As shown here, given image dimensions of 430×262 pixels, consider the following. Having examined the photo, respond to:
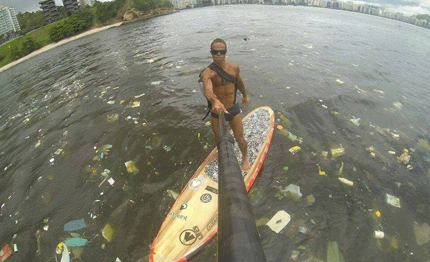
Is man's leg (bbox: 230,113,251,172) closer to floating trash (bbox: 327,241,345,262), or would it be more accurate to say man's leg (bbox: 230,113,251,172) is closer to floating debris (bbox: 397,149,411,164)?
floating trash (bbox: 327,241,345,262)

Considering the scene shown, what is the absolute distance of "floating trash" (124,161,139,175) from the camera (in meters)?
6.34

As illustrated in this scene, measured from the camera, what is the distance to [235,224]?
5.82 ft

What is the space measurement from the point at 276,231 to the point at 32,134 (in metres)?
10.6

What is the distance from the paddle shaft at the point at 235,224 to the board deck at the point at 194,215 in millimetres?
2359

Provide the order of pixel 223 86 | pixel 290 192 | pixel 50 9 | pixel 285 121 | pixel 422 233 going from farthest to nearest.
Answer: pixel 50 9 → pixel 285 121 → pixel 290 192 → pixel 223 86 → pixel 422 233

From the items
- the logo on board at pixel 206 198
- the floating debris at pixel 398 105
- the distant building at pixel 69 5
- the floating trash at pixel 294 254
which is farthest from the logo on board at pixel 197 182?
the distant building at pixel 69 5

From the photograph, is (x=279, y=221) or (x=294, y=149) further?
(x=294, y=149)

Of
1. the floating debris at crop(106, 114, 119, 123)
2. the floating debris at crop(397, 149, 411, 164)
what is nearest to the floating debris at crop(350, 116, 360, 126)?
the floating debris at crop(397, 149, 411, 164)

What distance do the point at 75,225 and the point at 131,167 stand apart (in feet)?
6.58

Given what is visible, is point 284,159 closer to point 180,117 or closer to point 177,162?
point 177,162

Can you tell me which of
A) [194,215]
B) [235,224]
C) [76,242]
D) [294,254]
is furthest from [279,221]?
[76,242]

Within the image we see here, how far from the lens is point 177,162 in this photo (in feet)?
21.7

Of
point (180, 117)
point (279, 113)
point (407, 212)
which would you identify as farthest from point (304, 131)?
point (180, 117)

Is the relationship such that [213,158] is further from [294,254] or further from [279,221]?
[294,254]
